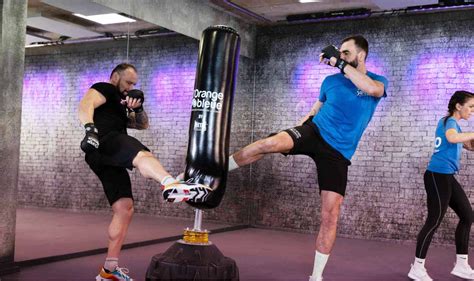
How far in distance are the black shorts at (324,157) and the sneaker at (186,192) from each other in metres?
0.82

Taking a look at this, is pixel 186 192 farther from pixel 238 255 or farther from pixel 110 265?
pixel 238 255

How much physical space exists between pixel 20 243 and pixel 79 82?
56.6 inches

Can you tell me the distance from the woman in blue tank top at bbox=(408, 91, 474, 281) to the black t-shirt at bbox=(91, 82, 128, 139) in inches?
97.3

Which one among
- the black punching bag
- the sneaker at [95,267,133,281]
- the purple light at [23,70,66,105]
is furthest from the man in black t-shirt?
the purple light at [23,70,66,105]

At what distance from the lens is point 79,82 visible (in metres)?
5.11

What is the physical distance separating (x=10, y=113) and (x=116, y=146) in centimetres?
115

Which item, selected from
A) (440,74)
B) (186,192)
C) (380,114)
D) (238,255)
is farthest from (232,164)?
(440,74)

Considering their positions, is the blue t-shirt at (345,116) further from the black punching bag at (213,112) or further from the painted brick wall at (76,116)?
the painted brick wall at (76,116)

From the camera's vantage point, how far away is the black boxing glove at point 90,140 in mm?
3545

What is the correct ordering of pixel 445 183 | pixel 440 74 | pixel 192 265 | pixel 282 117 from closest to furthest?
1. pixel 192 265
2. pixel 445 183
3. pixel 440 74
4. pixel 282 117

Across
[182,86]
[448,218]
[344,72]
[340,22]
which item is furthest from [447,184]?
[340,22]

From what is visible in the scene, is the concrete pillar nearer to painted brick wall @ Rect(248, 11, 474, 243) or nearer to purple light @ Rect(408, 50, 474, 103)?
painted brick wall @ Rect(248, 11, 474, 243)

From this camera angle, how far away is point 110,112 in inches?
159

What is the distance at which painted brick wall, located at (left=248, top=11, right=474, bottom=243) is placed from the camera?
717cm
